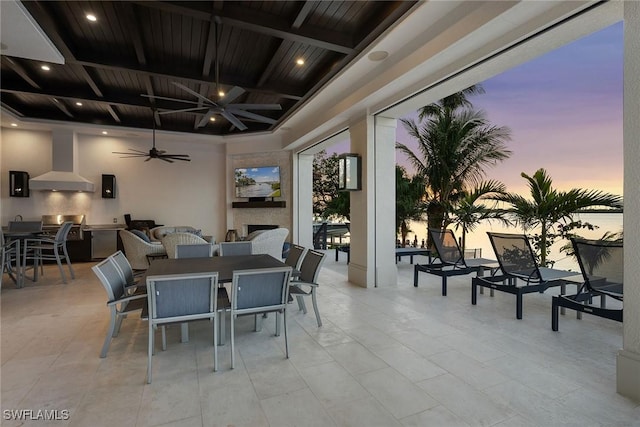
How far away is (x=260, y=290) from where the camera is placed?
2.74 m

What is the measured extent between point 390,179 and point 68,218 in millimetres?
7805

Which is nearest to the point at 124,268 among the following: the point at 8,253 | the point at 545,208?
the point at 8,253

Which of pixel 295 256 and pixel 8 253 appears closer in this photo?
pixel 295 256

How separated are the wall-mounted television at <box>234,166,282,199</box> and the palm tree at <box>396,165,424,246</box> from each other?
337 centimetres

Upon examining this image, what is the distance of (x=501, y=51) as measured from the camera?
3217 mm

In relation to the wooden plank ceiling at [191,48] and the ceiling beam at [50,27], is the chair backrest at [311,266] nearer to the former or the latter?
the wooden plank ceiling at [191,48]

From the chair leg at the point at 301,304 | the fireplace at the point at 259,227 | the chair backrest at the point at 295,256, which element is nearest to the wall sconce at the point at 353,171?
the chair backrest at the point at 295,256

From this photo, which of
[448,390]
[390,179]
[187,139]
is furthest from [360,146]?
[187,139]

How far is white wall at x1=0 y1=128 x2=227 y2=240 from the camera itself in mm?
7746

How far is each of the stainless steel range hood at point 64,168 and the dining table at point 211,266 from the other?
5752 millimetres

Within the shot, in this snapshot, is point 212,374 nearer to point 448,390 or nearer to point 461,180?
point 448,390

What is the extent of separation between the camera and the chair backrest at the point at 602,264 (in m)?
2.96

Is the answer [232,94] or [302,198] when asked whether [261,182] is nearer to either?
[302,198]

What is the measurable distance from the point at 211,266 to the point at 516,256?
12.0ft
